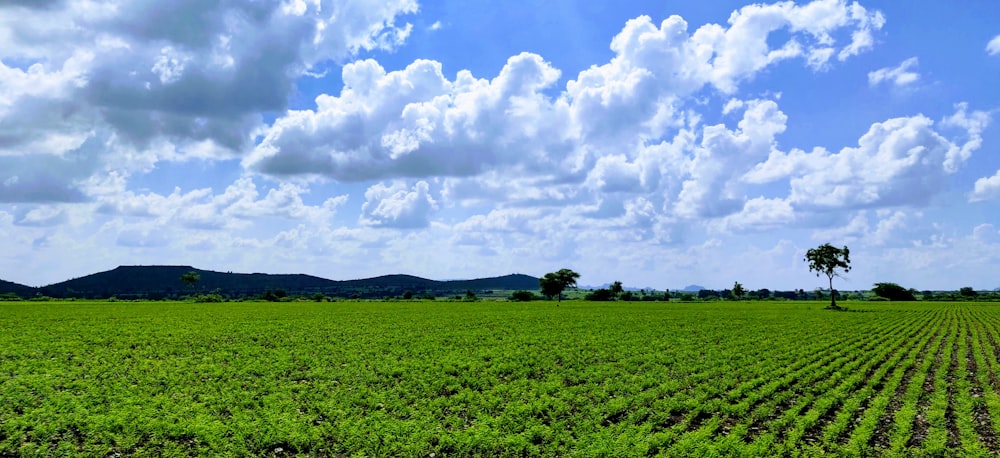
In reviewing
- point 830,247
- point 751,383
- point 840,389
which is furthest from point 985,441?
point 830,247

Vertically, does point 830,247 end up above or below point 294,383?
above

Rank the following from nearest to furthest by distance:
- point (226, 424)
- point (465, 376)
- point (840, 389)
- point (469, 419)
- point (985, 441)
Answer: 1. point (985, 441)
2. point (226, 424)
3. point (469, 419)
4. point (840, 389)
5. point (465, 376)

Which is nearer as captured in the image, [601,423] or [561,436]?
[561,436]

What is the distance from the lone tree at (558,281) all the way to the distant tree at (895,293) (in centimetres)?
11676

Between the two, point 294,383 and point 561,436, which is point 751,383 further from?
point 294,383

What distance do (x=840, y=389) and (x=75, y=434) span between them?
27.7 metres

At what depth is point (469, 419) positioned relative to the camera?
18016 millimetres

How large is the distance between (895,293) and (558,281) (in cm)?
12444

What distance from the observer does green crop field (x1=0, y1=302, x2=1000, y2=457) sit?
15.3 metres

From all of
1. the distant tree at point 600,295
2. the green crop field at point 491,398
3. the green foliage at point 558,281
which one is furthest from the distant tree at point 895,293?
the green crop field at point 491,398

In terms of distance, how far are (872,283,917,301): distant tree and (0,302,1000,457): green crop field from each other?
18366 centimetres

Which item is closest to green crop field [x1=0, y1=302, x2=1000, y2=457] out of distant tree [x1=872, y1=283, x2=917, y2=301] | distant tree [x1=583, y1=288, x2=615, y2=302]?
distant tree [x1=583, y1=288, x2=615, y2=302]

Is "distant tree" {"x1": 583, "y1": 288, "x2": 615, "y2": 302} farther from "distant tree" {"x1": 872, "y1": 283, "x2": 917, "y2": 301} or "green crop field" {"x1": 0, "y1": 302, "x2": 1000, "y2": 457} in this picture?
"green crop field" {"x1": 0, "y1": 302, "x2": 1000, "y2": 457}

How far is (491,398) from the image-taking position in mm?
20547
